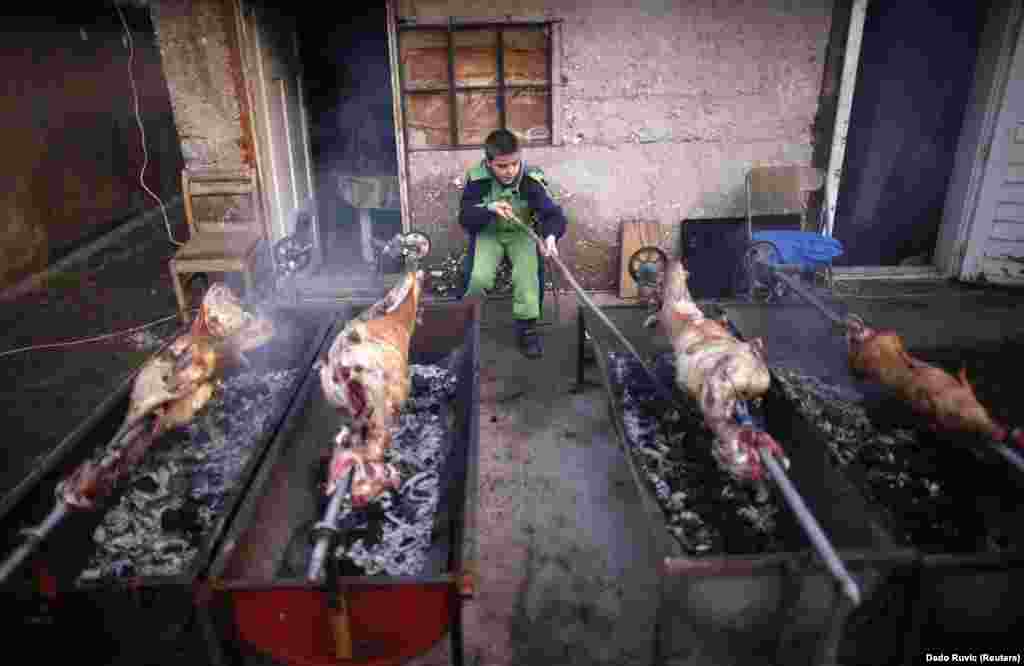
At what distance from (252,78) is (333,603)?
6.07m

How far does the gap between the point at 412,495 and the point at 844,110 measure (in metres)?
6.17

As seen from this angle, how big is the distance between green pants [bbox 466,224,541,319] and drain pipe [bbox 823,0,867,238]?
A: 3.57 m

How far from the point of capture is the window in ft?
23.3

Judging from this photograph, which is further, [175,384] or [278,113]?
[278,113]

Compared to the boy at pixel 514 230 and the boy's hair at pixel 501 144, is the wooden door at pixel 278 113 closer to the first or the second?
the boy at pixel 514 230

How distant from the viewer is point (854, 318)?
468 cm

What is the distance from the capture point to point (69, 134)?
30.4ft

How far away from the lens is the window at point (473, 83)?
709 centimetres

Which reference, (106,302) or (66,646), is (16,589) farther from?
(106,302)

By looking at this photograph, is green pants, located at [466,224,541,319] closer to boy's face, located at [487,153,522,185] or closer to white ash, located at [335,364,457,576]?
boy's face, located at [487,153,522,185]

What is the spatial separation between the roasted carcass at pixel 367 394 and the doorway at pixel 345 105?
5.19 metres

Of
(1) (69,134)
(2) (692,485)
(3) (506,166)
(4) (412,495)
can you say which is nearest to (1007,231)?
(3) (506,166)

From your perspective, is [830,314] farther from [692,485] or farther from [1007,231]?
[1007,231]

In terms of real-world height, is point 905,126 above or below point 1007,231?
above
